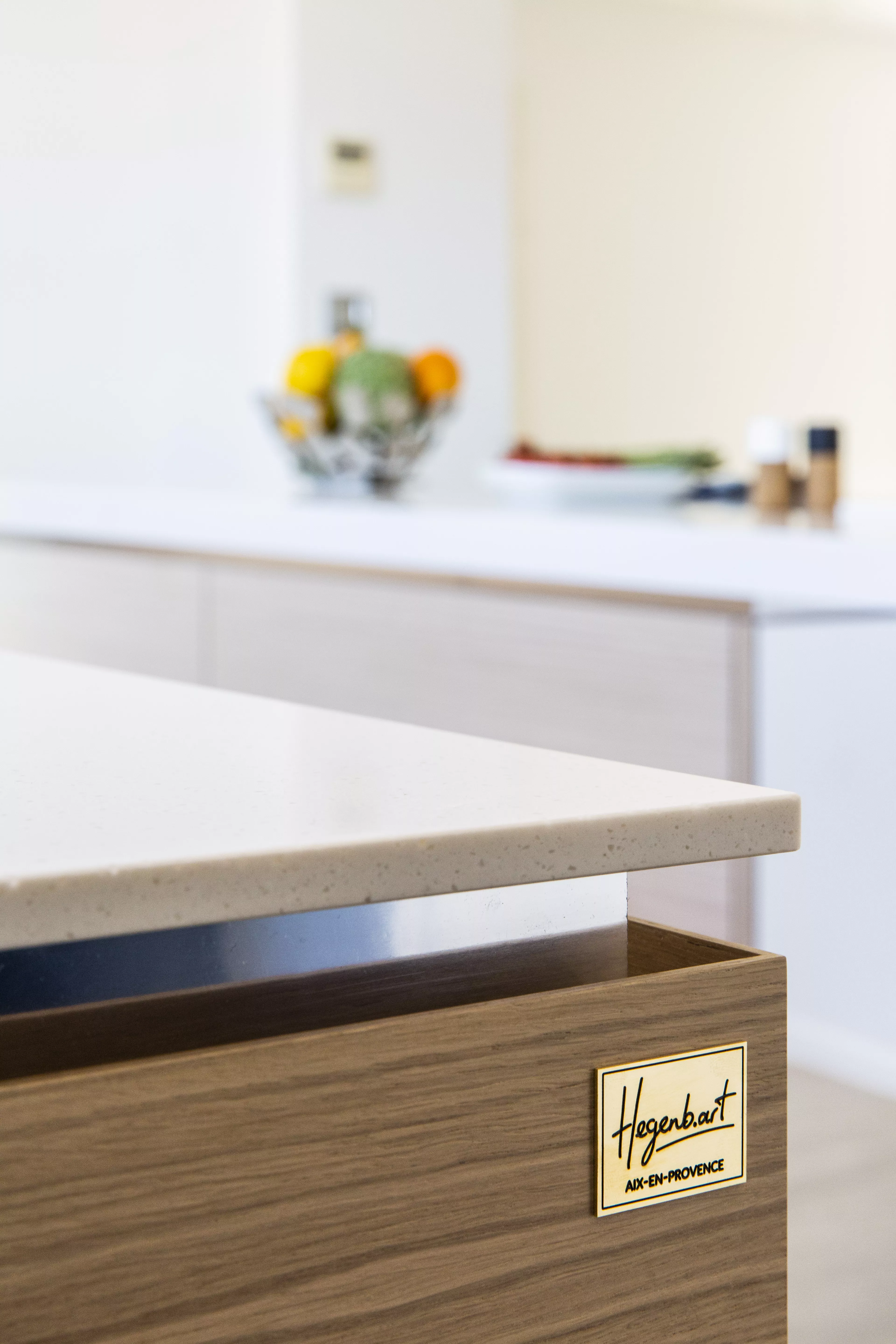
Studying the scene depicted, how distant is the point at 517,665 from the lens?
222cm

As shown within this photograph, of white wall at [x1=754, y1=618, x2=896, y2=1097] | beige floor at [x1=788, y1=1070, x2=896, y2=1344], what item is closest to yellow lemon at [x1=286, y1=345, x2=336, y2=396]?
white wall at [x1=754, y1=618, x2=896, y2=1097]

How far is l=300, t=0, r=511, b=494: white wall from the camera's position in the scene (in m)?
4.36

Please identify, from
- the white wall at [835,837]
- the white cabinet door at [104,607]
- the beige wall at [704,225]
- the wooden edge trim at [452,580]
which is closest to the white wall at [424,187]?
the beige wall at [704,225]

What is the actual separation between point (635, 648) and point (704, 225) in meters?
3.84

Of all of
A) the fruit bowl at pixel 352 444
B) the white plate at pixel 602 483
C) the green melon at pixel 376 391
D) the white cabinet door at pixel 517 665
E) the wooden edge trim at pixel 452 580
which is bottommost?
the white cabinet door at pixel 517 665

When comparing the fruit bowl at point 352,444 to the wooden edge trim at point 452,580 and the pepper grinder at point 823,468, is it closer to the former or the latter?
the wooden edge trim at point 452,580

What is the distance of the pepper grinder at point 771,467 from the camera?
2.34 metres

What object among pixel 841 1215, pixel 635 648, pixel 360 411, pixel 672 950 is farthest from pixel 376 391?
pixel 672 950

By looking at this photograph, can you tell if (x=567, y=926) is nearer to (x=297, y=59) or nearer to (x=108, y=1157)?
(x=108, y=1157)

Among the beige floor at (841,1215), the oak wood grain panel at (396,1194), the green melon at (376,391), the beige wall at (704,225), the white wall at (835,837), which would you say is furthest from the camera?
the beige wall at (704,225)

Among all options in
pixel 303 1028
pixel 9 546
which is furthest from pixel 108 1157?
pixel 9 546

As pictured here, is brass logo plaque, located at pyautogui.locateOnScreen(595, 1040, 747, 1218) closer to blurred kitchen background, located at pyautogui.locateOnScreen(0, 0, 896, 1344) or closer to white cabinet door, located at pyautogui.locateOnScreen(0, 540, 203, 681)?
blurred kitchen background, located at pyautogui.locateOnScreen(0, 0, 896, 1344)

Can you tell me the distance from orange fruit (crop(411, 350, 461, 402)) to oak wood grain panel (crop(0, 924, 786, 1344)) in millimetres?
1950

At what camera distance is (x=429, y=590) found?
2346 millimetres
